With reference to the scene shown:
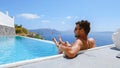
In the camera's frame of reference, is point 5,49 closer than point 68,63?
No

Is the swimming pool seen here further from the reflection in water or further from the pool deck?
the pool deck

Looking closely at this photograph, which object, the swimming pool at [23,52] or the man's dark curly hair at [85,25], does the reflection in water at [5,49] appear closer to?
the swimming pool at [23,52]

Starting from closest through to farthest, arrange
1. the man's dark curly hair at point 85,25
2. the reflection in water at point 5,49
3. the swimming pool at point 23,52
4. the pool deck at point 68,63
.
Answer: the pool deck at point 68,63 < the man's dark curly hair at point 85,25 < the swimming pool at point 23,52 < the reflection in water at point 5,49

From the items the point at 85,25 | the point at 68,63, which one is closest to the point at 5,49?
the point at 85,25

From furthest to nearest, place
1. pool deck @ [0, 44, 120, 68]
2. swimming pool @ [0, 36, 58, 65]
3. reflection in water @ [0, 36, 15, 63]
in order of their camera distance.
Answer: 1. reflection in water @ [0, 36, 15, 63]
2. swimming pool @ [0, 36, 58, 65]
3. pool deck @ [0, 44, 120, 68]

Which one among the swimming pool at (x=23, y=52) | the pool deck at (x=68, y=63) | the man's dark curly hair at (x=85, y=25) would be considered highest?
the man's dark curly hair at (x=85, y=25)

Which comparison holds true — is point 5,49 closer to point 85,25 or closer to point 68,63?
point 85,25

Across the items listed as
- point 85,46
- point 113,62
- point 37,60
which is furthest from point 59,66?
point 85,46

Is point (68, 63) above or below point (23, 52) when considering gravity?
above

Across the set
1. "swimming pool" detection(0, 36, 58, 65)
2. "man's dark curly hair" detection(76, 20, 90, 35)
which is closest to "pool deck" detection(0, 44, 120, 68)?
"man's dark curly hair" detection(76, 20, 90, 35)

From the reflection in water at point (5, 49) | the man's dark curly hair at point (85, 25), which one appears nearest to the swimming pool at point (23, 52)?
the reflection in water at point (5, 49)

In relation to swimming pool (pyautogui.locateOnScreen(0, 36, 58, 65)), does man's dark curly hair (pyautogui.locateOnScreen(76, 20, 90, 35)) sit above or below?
above

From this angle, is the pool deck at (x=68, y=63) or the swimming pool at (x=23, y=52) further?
the swimming pool at (x=23, y=52)

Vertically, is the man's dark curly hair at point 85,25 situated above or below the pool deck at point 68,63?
above
